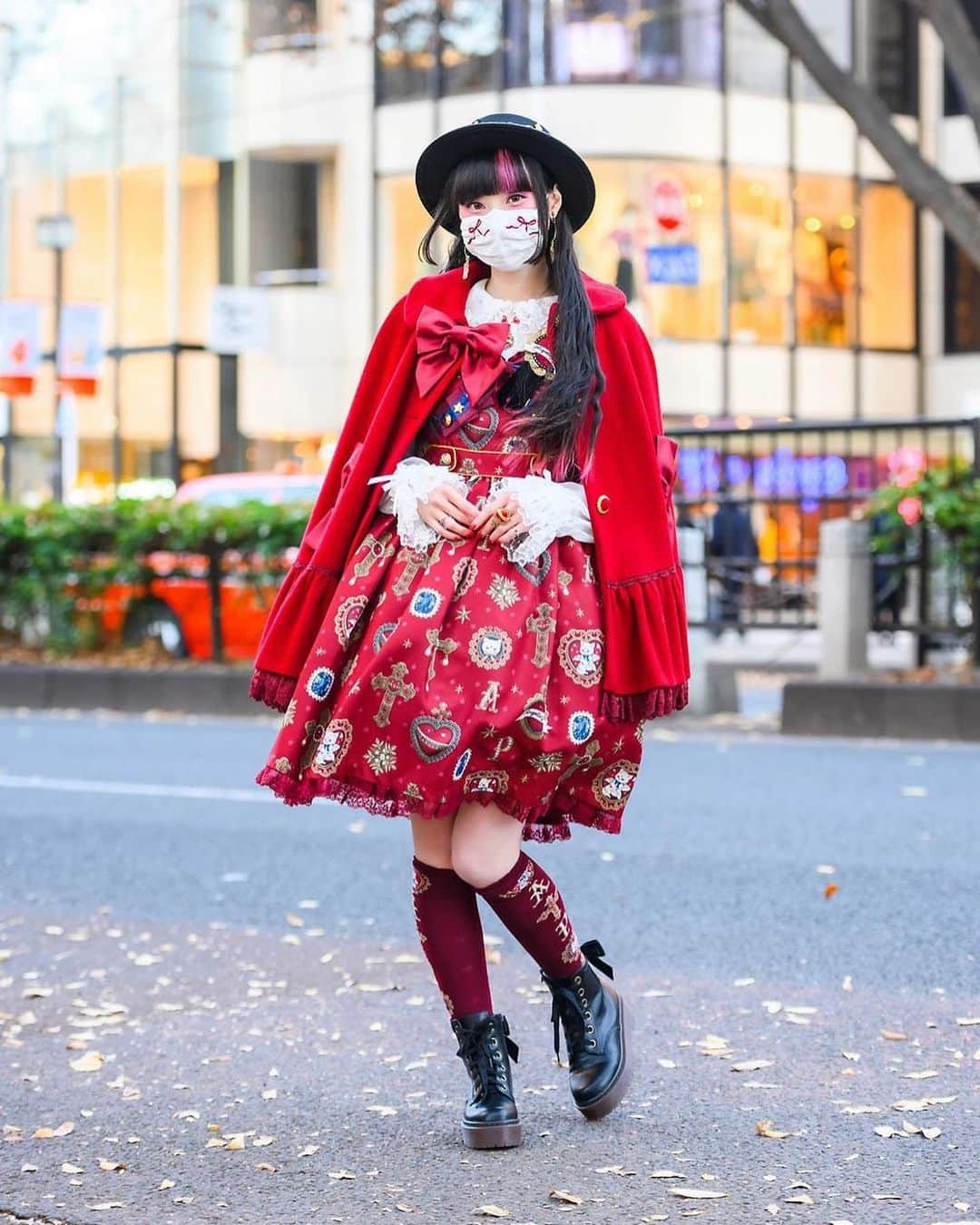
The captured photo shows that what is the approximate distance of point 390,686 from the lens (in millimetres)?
3602

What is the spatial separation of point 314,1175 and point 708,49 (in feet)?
91.3

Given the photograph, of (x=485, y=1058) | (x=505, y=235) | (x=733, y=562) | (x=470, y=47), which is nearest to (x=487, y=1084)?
(x=485, y=1058)

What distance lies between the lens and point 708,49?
97.4 feet

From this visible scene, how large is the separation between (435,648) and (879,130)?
33.1 ft

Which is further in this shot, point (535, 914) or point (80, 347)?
point (80, 347)

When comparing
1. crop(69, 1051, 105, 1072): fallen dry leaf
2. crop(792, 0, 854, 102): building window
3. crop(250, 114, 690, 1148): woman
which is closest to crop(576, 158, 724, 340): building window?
Result: crop(792, 0, 854, 102): building window

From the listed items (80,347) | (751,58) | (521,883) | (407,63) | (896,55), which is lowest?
(521,883)

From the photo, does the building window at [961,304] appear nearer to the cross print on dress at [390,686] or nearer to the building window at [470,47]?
the building window at [470,47]

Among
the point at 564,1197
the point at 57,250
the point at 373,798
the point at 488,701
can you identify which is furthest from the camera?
the point at 57,250

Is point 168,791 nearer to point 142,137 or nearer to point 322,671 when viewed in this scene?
point 322,671

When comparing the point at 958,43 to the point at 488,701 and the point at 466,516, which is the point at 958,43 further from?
the point at 488,701

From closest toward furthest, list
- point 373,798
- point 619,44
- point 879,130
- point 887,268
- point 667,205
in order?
1. point 373,798
2. point 879,130
3. point 667,205
4. point 619,44
5. point 887,268

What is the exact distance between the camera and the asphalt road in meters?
3.53

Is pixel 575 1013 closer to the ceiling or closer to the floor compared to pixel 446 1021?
closer to the ceiling
